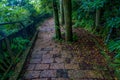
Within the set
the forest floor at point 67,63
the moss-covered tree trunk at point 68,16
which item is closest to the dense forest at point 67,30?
the moss-covered tree trunk at point 68,16

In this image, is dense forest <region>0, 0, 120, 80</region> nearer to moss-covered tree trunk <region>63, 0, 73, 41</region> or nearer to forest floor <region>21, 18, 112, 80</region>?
moss-covered tree trunk <region>63, 0, 73, 41</region>

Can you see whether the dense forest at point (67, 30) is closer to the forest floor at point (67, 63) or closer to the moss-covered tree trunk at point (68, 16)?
the moss-covered tree trunk at point (68, 16)

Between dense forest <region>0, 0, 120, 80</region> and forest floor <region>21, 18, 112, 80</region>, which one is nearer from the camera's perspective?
forest floor <region>21, 18, 112, 80</region>

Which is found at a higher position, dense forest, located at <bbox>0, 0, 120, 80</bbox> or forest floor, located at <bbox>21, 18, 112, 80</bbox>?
dense forest, located at <bbox>0, 0, 120, 80</bbox>

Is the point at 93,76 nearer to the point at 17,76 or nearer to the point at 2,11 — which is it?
the point at 17,76

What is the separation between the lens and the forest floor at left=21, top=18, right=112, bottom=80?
14.1ft

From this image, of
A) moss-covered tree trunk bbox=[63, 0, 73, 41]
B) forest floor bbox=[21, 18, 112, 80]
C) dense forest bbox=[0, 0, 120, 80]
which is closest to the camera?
forest floor bbox=[21, 18, 112, 80]

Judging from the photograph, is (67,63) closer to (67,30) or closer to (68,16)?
(67,30)

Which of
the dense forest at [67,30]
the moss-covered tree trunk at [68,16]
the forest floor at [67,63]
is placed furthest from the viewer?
the moss-covered tree trunk at [68,16]

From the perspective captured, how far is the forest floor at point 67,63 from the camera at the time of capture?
169 inches

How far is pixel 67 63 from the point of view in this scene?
17.1 feet

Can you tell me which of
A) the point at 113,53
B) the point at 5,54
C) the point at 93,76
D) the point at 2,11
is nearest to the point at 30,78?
the point at 5,54

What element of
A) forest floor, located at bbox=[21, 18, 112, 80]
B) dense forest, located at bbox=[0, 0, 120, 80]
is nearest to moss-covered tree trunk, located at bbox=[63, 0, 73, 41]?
dense forest, located at bbox=[0, 0, 120, 80]

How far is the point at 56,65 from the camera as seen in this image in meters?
5.06
